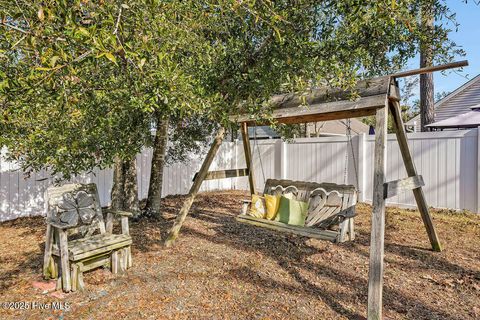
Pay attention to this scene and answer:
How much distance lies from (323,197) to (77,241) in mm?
2983

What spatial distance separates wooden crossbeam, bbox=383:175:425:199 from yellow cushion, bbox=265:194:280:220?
1745 mm

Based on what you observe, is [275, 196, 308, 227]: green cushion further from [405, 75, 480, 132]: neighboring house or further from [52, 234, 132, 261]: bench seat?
[405, 75, 480, 132]: neighboring house

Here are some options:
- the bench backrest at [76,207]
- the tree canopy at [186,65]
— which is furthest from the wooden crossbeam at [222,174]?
the bench backrest at [76,207]

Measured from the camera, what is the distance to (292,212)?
4227 millimetres

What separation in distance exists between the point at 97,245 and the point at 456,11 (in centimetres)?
479

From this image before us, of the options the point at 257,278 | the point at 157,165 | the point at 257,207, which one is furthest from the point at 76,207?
the point at 257,207

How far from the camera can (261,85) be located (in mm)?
3227

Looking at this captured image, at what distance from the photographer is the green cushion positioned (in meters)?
4.17

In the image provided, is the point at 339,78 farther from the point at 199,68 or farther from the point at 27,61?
the point at 27,61

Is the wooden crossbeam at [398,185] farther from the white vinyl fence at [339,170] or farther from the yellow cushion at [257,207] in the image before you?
the yellow cushion at [257,207]

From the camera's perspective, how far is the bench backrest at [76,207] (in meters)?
3.32

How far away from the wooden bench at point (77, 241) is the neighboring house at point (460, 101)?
39.8 feet

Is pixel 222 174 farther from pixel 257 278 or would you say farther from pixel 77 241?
pixel 77 241

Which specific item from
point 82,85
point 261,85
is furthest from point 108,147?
point 261,85
